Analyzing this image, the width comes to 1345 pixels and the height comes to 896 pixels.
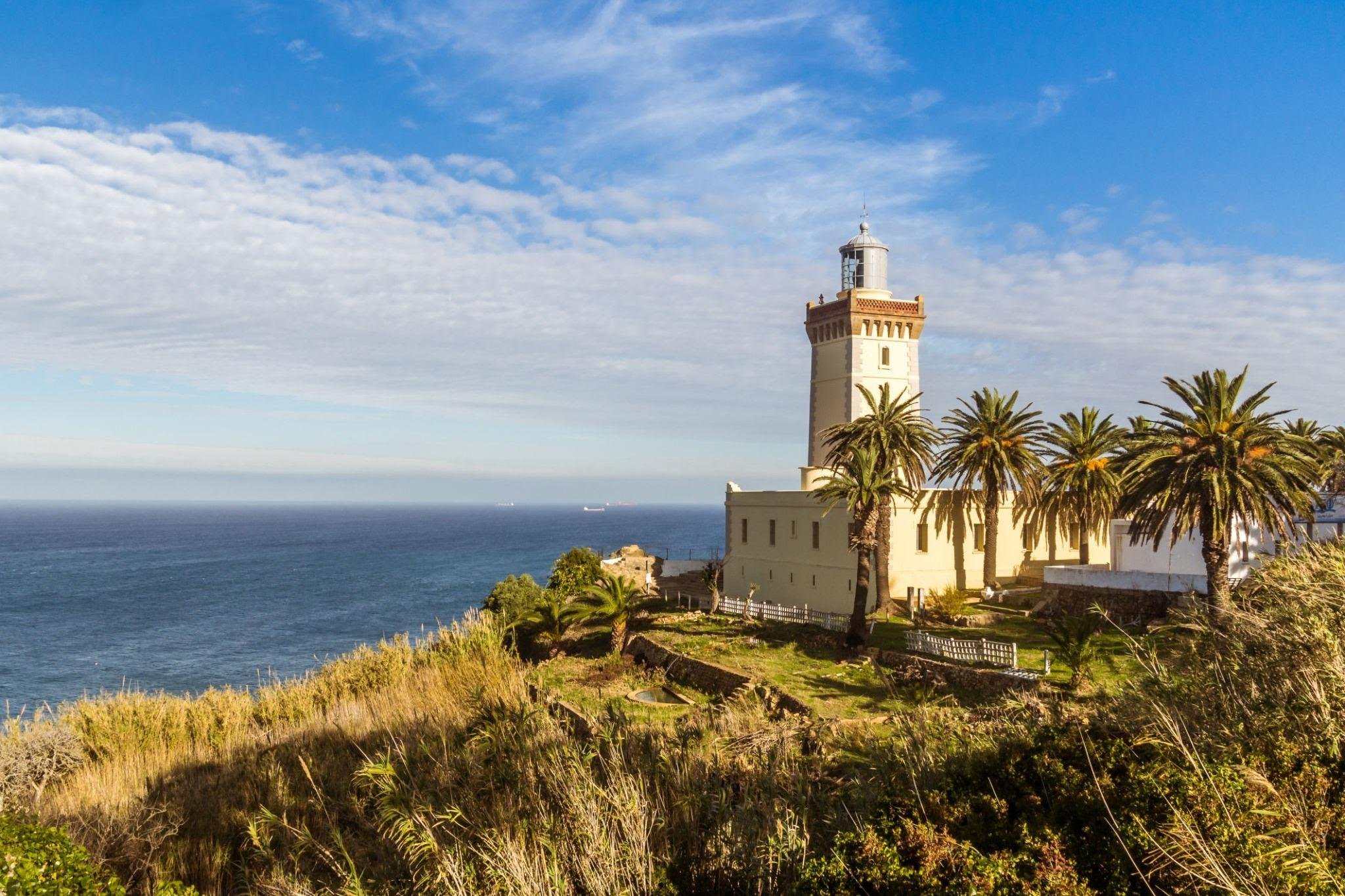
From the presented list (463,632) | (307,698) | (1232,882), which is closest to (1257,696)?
(1232,882)

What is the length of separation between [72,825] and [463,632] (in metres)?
9.30

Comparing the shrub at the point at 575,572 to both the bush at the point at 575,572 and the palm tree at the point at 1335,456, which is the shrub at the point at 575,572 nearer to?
the bush at the point at 575,572

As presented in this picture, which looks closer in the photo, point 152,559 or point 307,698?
point 307,698

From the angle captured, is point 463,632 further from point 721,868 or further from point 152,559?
point 152,559

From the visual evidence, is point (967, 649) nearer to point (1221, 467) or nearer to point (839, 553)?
point (1221, 467)

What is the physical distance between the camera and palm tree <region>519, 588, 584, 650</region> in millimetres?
31516

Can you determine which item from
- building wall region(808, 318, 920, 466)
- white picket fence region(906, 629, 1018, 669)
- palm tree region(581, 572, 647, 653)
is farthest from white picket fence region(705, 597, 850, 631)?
building wall region(808, 318, 920, 466)

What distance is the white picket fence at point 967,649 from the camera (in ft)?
71.0

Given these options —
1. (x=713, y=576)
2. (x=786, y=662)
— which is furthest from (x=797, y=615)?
(x=713, y=576)

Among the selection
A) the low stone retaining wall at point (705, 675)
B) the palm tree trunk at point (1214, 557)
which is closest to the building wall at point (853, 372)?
the low stone retaining wall at point (705, 675)

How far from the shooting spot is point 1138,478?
75.5 feet

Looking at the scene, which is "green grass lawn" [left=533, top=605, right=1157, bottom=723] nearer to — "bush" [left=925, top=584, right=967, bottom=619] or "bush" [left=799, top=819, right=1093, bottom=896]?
"bush" [left=925, top=584, right=967, bottom=619]

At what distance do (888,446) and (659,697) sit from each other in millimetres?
11914

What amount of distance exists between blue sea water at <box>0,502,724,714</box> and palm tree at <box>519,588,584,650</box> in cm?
653
